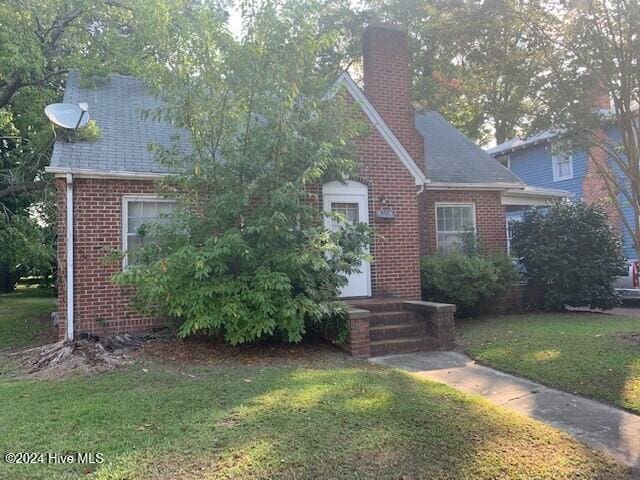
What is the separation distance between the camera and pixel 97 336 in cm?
825

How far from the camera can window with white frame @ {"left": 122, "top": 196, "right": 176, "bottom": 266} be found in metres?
8.67

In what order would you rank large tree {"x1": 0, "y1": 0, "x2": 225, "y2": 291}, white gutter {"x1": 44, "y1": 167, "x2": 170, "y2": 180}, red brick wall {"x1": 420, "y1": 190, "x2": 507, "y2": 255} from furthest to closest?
1. red brick wall {"x1": 420, "y1": 190, "x2": 507, "y2": 255}
2. large tree {"x1": 0, "y1": 0, "x2": 225, "y2": 291}
3. white gutter {"x1": 44, "y1": 167, "x2": 170, "y2": 180}

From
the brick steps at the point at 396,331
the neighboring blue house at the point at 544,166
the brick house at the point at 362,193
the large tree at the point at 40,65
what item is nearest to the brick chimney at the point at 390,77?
the brick house at the point at 362,193

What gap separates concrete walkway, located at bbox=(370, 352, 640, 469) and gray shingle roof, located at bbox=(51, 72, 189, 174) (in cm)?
549

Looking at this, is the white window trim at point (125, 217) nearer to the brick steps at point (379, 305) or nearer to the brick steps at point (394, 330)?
the brick steps at point (379, 305)

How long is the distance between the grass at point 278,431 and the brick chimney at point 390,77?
6.85 metres

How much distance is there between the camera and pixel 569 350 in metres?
7.40

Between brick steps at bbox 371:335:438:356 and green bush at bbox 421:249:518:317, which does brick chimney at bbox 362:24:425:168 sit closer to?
green bush at bbox 421:249:518:317

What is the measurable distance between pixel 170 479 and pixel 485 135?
28.5 meters

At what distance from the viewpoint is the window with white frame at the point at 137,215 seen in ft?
28.5

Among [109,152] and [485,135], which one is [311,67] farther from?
[485,135]

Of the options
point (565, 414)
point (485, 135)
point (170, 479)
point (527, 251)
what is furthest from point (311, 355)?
point (485, 135)

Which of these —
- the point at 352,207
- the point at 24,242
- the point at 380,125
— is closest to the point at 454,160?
the point at 380,125

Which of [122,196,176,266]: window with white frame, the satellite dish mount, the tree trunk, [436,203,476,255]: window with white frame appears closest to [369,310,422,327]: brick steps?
[436,203,476,255]: window with white frame
